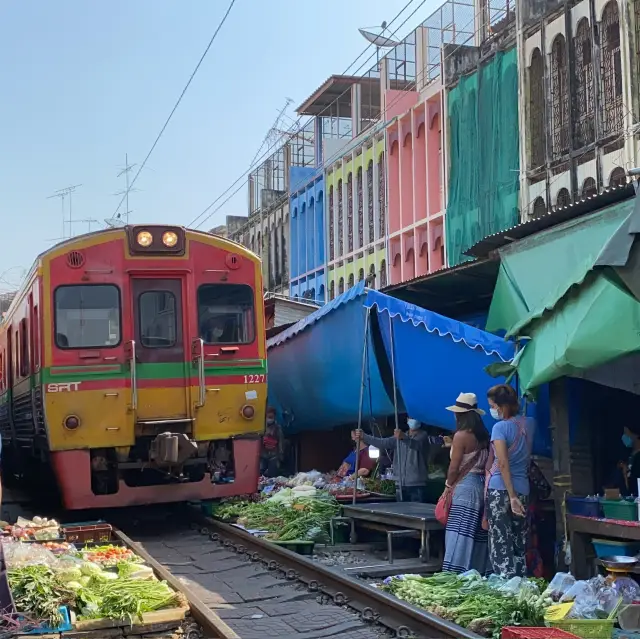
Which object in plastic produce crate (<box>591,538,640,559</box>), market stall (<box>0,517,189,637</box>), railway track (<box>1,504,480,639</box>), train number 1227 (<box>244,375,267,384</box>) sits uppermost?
train number 1227 (<box>244,375,267,384</box>)

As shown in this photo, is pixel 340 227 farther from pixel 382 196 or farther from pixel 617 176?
pixel 617 176

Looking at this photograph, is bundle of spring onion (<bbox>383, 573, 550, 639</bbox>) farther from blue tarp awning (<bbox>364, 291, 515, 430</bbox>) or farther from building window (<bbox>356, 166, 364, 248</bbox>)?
building window (<bbox>356, 166, 364, 248</bbox>)

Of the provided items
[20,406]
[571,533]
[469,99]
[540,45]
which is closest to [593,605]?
[571,533]

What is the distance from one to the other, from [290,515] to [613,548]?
4.57m

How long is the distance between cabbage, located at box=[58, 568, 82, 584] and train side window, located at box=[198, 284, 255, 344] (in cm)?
459

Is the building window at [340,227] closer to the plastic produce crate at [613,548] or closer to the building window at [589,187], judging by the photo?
the building window at [589,187]

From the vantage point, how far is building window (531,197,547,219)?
17.7 metres

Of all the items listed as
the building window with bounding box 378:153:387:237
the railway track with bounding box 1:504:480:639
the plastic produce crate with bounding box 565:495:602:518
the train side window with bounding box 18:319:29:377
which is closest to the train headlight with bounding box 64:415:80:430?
the railway track with bounding box 1:504:480:639

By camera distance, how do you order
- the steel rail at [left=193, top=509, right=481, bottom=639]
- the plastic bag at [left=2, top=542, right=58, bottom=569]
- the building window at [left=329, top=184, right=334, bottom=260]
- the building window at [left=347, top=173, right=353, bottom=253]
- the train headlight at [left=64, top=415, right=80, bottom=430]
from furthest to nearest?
the building window at [left=329, top=184, right=334, bottom=260]
the building window at [left=347, top=173, right=353, bottom=253]
the train headlight at [left=64, top=415, right=80, bottom=430]
the plastic bag at [left=2, top=542, right=58, bottom=569]
the steel rail at [left=193, top=509, right=481, bottom=639]

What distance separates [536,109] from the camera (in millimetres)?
18094

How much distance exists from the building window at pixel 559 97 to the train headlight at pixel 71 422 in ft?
35.2

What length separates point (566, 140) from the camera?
17.1 m

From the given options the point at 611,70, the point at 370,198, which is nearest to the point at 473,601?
the point at 611,70

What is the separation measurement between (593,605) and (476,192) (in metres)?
14.8
